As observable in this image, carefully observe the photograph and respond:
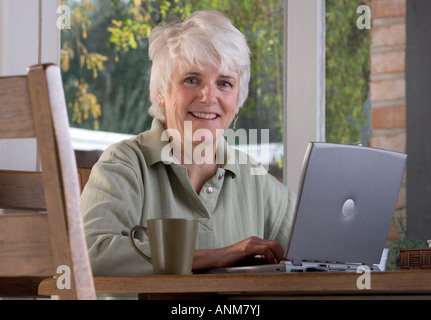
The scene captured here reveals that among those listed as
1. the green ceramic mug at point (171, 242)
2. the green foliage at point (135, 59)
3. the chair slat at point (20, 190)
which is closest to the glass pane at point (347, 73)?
the green foliage at point (135, 59)

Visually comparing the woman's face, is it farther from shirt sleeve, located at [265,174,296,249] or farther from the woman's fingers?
the woman's fingers

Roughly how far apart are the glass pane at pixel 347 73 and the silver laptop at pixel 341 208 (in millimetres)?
1070

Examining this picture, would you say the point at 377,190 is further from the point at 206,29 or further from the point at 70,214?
the point at 206,29

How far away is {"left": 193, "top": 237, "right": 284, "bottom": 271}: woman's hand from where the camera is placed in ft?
4.88

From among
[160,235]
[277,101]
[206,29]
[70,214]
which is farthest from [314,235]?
[277,101]

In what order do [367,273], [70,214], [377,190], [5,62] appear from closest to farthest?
[70,214] < [367,273] < [377,190] < [5,62]

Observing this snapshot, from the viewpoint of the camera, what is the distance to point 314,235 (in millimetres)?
1312

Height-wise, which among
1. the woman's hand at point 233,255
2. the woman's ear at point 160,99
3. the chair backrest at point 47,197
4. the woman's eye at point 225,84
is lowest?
the woman's hand at point 233,255

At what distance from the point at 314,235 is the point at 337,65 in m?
1.30

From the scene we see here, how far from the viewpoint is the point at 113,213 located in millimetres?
1723

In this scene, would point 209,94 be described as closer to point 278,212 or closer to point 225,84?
point 225,84

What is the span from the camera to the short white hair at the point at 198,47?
2100 mm

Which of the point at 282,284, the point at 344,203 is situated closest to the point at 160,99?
the point at 344,203

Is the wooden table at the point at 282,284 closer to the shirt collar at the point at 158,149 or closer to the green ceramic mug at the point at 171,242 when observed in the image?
the green ceramic mug at the point at 171,242
